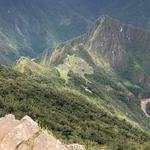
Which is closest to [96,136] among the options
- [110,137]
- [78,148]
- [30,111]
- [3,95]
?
[110,137]

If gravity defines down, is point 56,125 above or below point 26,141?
above

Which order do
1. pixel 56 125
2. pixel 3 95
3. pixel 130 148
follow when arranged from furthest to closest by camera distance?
pixel 3 95, pixel 56 125, pixel 130 148

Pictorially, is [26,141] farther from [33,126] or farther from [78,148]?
[78,148]

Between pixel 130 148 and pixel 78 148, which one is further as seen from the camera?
pixel 130 148

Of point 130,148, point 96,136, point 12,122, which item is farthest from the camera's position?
point 96,136

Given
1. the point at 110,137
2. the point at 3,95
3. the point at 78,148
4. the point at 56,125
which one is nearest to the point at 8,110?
the point at 56,125

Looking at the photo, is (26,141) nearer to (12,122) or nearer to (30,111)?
(12,122)

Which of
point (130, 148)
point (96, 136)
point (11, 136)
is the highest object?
point (96, 136)
